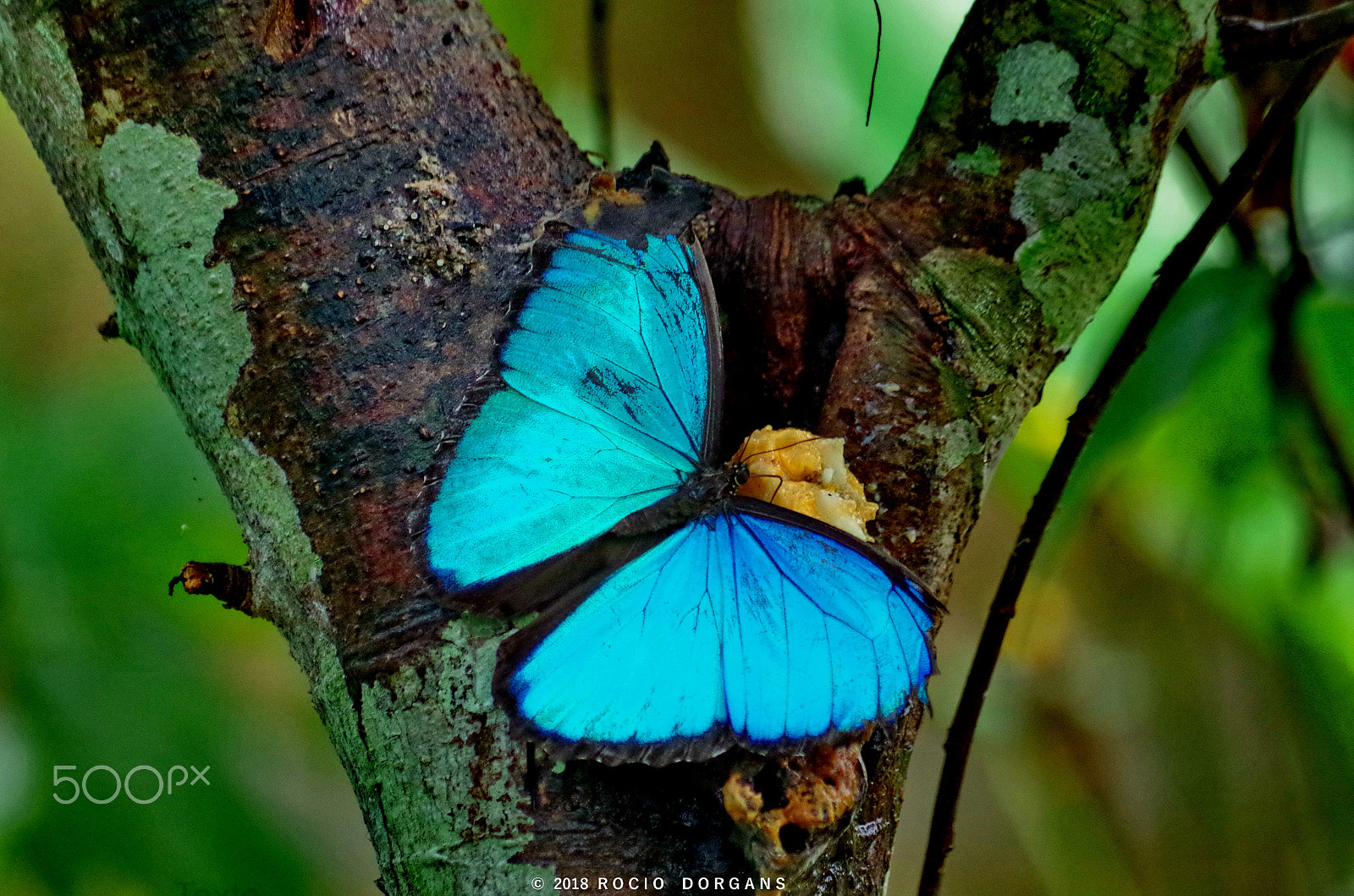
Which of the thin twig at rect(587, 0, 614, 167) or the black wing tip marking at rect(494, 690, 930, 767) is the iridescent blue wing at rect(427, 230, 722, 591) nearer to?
the black wing tip marking at rect(494, 690, 930, 767)

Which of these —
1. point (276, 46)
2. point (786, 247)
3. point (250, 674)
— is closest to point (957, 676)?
point (250, 674)

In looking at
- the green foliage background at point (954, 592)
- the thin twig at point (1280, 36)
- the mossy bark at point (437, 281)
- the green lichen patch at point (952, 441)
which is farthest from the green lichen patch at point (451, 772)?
the thin twig at point (1280, 36)

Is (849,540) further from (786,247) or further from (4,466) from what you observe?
(4,466)

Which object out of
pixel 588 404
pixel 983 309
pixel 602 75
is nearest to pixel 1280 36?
pixel 983 309

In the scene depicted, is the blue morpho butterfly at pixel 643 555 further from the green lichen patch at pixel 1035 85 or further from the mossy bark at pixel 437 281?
the green lichen patch at pixel 1035 85

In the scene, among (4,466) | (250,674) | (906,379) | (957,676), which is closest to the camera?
(906,379)

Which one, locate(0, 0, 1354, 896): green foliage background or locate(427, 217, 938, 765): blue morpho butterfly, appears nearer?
locate(427, 217, 938, 765): blue morpho butterfly

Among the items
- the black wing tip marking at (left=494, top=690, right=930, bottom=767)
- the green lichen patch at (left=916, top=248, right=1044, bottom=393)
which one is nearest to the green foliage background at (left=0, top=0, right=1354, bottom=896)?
the green lichen patch at (left=916, top=248, right=1044, bottom=393)
